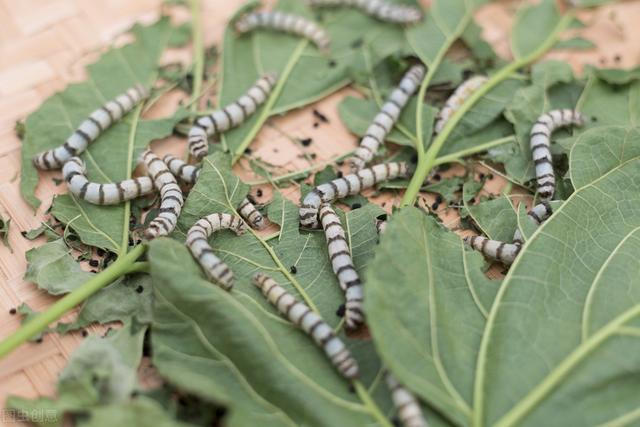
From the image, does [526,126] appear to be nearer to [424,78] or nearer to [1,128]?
[424,78]

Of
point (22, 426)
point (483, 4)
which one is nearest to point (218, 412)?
point (22, 426)

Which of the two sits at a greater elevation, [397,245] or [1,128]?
[1,128]

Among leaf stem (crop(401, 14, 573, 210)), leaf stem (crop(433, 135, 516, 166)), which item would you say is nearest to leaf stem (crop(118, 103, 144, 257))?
leaf stem (crop(401, 14, 573, 210))

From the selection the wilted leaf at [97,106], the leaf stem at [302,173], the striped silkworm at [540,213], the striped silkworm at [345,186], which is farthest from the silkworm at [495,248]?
the wilted leaf at [97,106]

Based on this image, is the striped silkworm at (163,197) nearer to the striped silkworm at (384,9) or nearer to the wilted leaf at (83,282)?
the wilted leaf at (83,282)

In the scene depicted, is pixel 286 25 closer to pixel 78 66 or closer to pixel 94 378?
pixel 78 66

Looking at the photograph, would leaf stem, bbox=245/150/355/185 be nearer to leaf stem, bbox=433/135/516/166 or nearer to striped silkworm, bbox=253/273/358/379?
leaf stem, bbox=433/135/516/166
